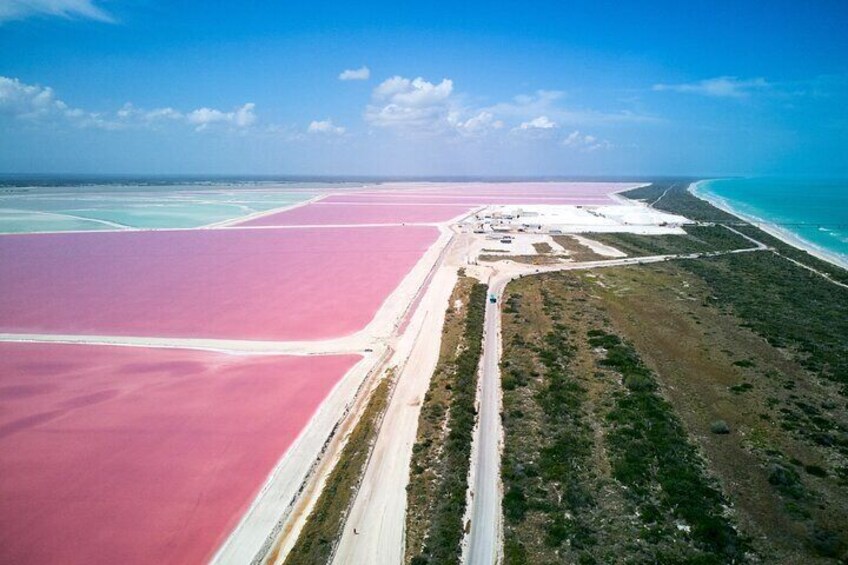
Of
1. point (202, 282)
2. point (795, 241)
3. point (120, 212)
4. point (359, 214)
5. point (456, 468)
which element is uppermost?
point (120, 212)

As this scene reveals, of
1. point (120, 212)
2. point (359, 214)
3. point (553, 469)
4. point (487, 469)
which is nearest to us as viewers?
point (553, 469)

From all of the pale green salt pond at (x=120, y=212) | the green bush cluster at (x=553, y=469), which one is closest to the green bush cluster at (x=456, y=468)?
the green bush cluster at (x=553, y=469)

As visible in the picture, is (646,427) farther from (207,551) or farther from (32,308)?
(32,308)

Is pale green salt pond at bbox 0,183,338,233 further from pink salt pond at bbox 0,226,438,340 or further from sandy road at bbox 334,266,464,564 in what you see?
sandy road at bbox 334,266,464,564

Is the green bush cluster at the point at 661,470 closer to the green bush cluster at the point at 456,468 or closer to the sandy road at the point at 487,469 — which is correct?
the sandy road at the point at 487,469

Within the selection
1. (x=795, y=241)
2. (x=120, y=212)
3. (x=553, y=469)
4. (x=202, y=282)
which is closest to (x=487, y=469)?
(x=553, y=469)

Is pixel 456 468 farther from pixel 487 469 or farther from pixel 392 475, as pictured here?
pixel 392 475
